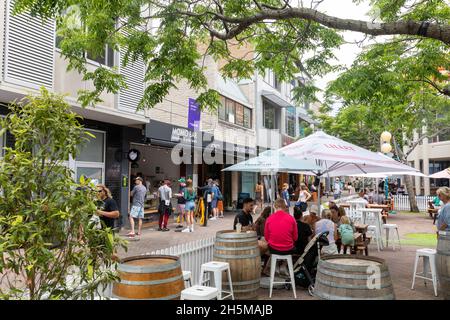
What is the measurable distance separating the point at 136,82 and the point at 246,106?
488 inches

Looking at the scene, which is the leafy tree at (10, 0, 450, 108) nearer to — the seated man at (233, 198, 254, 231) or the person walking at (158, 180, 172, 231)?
the seated man at (233, 198, 254, 231)

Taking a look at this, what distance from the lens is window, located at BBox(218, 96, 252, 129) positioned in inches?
837

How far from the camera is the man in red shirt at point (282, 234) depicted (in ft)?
20.8

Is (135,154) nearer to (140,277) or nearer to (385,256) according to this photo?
(385,256)

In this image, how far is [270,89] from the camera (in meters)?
27.4

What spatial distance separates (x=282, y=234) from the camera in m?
6.34

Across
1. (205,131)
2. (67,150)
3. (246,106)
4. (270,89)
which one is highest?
(270,89)

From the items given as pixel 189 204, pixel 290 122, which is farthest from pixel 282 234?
pixel 290 122

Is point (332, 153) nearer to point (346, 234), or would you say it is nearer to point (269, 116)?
point (346, 234)

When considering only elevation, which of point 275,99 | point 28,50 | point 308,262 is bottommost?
point 308,262

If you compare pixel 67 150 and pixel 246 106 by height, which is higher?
pixel 246 106

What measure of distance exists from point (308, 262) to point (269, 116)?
22899mm

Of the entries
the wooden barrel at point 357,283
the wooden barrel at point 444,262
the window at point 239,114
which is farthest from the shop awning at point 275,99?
the wooden barrel at point 357,283
